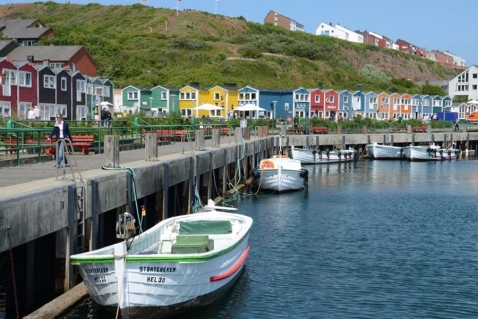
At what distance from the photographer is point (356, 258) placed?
25.0m

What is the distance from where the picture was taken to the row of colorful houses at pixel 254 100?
98.6 meters

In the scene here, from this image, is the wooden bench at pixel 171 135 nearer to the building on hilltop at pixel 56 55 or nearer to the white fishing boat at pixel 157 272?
the white fishing boat at pixel 157 272

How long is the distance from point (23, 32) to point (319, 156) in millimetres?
70581

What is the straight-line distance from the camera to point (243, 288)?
2086 cm

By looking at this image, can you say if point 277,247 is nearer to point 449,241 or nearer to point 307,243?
point 307,243

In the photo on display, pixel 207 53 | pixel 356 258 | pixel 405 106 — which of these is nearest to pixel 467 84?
pixel 405 106

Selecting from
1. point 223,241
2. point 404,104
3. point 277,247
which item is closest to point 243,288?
point 223,241

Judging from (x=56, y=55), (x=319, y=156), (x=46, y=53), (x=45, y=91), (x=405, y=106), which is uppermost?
(x=46, y=53)

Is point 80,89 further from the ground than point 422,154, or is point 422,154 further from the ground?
point 80,89

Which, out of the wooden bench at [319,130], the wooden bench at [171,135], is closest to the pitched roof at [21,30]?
the wooden bench at [319,130]

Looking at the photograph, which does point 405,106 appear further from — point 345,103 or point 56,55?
point 56,55

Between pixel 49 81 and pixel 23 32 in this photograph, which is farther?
pixel 23 32

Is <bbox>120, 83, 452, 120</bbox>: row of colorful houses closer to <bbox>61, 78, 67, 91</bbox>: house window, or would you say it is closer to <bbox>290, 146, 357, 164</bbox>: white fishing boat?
<bbox>61, 78, 67, 91</bbox>: house window

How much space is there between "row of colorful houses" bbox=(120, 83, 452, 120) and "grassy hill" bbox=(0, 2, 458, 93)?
946 cm
